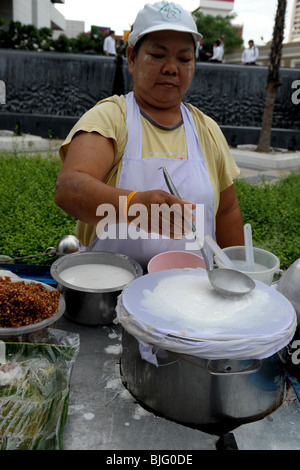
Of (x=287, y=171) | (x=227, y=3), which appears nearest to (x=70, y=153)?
(x=287, y=171)

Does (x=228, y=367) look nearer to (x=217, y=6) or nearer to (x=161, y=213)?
(x=161, y=213)

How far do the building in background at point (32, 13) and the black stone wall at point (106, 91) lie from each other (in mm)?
16441

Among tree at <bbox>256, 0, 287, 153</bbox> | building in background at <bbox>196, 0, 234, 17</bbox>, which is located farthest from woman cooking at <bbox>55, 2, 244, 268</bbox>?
building in background at <bbox>196, 0, 234, 17</bbox>

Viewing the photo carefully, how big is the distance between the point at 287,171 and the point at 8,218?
6.50 meters

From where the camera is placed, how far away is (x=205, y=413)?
1.09m

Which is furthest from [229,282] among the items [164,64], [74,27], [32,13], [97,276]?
[74,27]

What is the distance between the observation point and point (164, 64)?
1686mm

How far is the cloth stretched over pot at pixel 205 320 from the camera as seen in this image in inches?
40.0

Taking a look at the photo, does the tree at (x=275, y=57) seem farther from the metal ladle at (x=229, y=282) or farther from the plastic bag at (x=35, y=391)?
the plastic bag at (x=35, y=391)

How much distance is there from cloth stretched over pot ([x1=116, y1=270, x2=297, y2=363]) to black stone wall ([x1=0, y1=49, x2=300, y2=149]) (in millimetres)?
11121

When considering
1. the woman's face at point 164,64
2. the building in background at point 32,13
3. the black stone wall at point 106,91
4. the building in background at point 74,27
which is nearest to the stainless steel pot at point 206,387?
the woman's face at point 164,64

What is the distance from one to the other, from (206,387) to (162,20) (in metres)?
1.43
